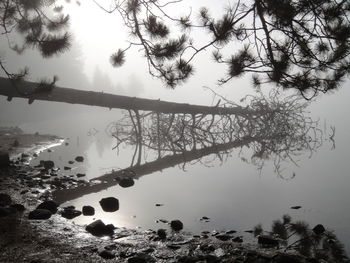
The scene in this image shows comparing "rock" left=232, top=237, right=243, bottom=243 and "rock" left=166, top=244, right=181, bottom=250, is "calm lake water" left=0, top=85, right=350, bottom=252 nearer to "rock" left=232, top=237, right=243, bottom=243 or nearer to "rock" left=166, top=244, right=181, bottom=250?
"rock" left=232, top=237, right=243, bottom=243

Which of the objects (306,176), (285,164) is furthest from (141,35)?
(285,164)

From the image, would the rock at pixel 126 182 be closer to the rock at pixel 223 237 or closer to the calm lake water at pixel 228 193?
the calm lake water at pixel 228 193

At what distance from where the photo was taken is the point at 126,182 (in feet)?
27.7

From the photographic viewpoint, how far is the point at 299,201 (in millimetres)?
6871

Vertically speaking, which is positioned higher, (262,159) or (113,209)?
(262,159)

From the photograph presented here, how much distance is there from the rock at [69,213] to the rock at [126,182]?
104 inches

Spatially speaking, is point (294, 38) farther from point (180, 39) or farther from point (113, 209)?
point (113, 209)

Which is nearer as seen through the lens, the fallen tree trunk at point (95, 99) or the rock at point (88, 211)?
the rock at point (88, 211)

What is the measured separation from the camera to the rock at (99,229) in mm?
4734

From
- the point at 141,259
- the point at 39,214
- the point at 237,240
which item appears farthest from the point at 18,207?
the point at 237,240

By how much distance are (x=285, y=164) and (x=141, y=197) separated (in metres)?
6.09

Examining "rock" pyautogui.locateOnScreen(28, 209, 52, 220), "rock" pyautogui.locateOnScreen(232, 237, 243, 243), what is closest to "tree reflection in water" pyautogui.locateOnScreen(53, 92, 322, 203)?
"rock" pyautogui.locateOnScreen(28, 209, 52, 220)

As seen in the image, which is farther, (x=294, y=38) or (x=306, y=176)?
(x=306, y=176)

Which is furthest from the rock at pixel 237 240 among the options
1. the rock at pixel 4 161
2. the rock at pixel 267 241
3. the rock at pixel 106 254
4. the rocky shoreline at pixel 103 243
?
the rock at pixel 4 161
